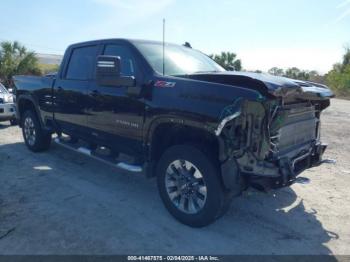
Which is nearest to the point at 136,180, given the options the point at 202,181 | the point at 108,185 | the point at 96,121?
the point at 108,185

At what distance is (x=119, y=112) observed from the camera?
14.9 feet

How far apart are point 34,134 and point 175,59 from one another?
147 inches

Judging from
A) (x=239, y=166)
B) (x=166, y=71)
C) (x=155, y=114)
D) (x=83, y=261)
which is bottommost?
(x=83, y=261)

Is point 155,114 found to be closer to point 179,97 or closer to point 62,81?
point 179,97

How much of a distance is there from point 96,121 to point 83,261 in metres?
2.30

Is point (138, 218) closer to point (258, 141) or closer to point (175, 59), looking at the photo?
point (258, 141)

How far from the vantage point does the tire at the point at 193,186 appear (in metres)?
3.58

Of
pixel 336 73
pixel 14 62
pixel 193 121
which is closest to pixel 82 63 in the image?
pixel 193 121

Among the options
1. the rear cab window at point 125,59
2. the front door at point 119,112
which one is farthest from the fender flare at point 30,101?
the rear cab window at point 125,59

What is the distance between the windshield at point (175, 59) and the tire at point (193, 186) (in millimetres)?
1087

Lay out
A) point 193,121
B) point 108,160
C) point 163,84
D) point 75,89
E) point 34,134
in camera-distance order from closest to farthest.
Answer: point 193,121
point 163,84
point 108,160
point 75,89
point 34,134

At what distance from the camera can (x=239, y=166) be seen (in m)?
3.44

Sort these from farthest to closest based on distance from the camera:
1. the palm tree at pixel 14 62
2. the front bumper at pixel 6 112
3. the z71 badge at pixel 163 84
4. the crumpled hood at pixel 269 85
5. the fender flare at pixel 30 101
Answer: the palm tree at pixel 14 62 < the front bumper at pixel 6 112 < the fender flare at pixel 30 101 < the z71 badge at pixel 163 84 < the crumpled hood at pixel 269 85

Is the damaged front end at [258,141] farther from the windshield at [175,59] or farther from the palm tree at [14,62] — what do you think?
the palm tree at [14,62]
